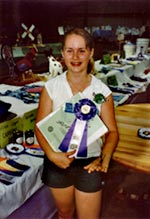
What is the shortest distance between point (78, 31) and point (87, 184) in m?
0.34

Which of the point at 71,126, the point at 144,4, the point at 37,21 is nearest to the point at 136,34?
the point at 144,4

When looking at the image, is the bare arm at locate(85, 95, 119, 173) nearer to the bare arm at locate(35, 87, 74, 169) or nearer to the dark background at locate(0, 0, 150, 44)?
the bare arm at locate(35, 87, 74, 169)

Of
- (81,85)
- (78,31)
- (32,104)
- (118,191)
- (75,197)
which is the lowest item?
(118,191)

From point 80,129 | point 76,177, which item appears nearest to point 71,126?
point 80,129

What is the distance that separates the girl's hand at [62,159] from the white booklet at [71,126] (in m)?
0.01

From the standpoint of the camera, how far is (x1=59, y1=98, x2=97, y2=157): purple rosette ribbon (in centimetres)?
69

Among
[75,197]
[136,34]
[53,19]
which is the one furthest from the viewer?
[136,34]

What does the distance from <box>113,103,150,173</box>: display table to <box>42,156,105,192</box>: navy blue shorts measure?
95 millimetres

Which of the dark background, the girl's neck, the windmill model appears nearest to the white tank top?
the girl's neck

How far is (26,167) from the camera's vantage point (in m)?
0.83

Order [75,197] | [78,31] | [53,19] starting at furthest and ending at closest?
[53,19] → [75,197] → [78,31]

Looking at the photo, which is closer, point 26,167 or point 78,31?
point 78,31

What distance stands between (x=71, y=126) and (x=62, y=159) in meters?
0.07

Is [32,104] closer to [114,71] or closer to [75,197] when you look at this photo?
[75,197]
